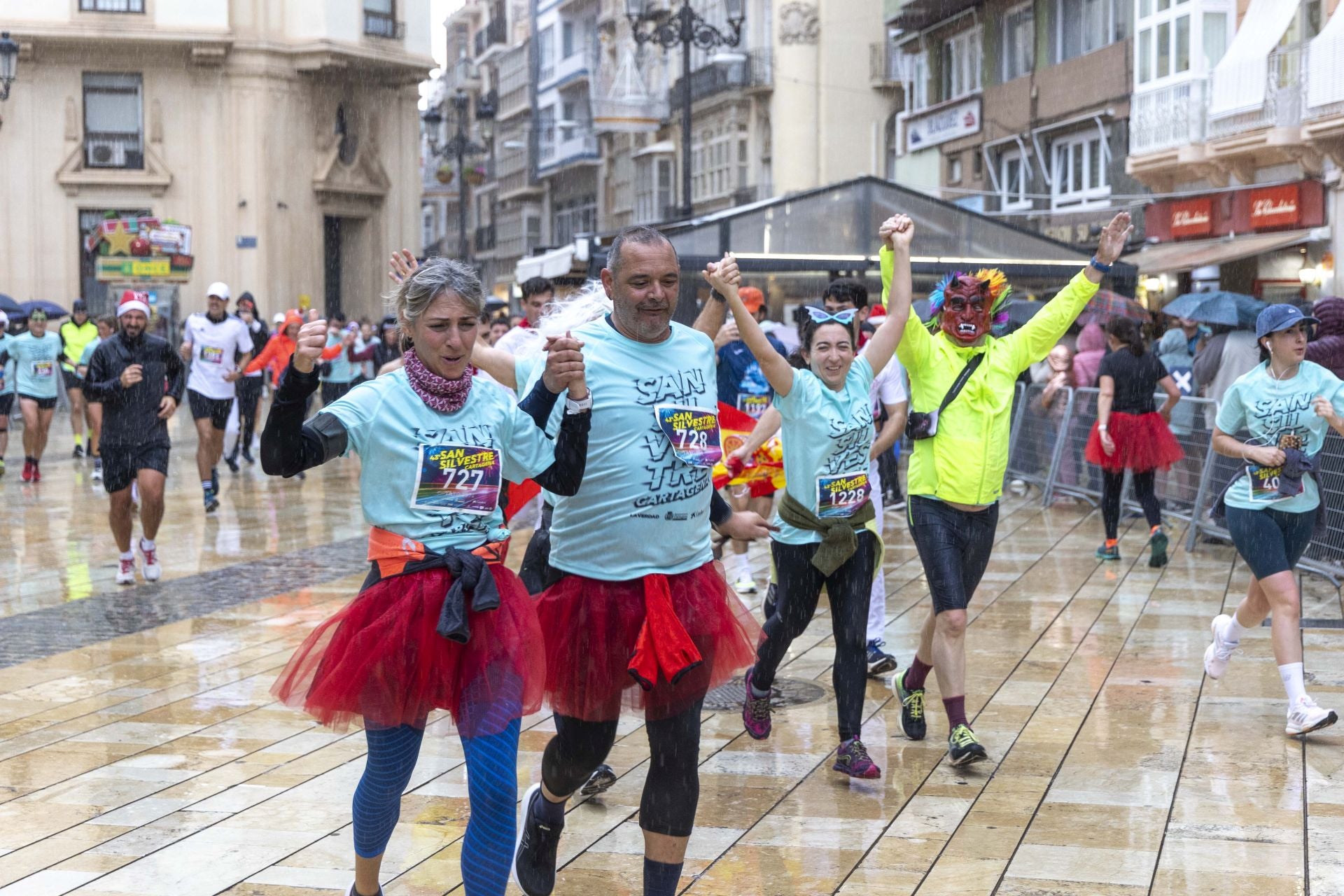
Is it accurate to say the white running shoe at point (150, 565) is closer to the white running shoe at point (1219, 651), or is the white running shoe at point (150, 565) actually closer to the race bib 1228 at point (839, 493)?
the race bib 1228 at point (839, 493)

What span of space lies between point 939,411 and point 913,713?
→ 1.26 metres

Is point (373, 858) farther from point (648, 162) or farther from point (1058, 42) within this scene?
point (648, 162)

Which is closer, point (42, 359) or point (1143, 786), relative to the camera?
point (1143, 786)

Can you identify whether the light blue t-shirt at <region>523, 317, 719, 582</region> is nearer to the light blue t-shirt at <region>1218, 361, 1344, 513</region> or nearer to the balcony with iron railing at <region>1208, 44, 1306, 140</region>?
the light blue t-shirt at <region>1218, 361, 1344, 513</region>

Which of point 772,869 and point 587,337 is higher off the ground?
point 587,337

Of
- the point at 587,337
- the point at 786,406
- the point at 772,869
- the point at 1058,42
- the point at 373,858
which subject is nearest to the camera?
the point at 373,858

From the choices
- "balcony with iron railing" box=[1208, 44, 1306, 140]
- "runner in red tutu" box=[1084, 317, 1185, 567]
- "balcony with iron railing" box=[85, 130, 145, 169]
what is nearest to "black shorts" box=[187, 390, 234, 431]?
"runner in red tutu" box=[1084, 317, 1185, 567]

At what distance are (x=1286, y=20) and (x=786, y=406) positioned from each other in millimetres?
19836

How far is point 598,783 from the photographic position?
6.07m

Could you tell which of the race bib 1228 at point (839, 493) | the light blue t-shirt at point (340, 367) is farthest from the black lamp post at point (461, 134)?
the race bib 1228 at point (839, 493)

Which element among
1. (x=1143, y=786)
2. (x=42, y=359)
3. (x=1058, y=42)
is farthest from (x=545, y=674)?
(x=1058, y=42)

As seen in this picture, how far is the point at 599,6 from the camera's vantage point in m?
64.5

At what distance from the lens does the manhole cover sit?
752 centimetres

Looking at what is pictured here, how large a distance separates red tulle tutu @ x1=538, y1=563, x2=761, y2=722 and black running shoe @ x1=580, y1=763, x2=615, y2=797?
1341mm
